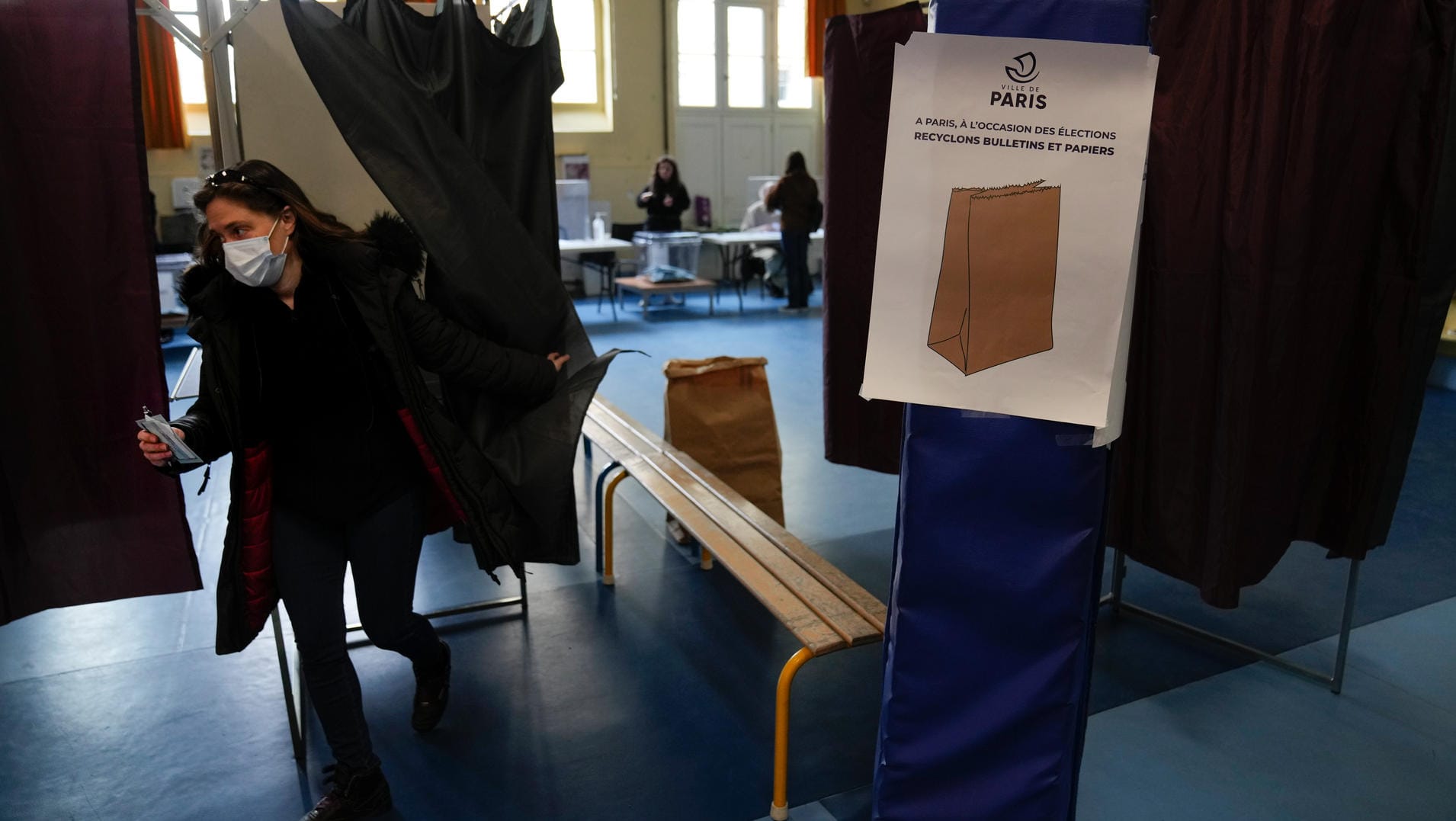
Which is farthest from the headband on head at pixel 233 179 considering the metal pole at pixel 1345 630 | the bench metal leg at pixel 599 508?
the metal pole at pixel 1345 630

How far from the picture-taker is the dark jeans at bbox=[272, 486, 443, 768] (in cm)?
190

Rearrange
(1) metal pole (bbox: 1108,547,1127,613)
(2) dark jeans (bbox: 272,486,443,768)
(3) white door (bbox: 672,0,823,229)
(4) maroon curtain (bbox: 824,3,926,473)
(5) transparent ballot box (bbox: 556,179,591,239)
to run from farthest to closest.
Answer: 1. (3) white door (bbox: 672,0,823,229)
2. (5) transparent ballot box (bbox: 556,179,591,239)
3. (1) metal pole (bbox: 1108,547,1127,613)
4. (4) maroon curtain (bbox: 824,3,926,473)
5. (2) dark jeans (bbox: 272,486,443,768)

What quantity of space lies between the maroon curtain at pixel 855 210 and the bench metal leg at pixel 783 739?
0.91 m

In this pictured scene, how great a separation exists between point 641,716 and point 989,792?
3.34 ft

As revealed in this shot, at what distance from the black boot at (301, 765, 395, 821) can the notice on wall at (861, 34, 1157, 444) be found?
4.50ft

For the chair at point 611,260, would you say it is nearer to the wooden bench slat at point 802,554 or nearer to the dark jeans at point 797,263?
the dark jeans at point 797,263

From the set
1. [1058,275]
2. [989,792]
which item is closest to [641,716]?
[989,792]

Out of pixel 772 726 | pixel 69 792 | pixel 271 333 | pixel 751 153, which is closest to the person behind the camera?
pixel 271 333

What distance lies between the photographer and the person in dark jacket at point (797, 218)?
860 centimetres

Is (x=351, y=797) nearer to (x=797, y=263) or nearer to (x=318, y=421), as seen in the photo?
(x=318, y=421)

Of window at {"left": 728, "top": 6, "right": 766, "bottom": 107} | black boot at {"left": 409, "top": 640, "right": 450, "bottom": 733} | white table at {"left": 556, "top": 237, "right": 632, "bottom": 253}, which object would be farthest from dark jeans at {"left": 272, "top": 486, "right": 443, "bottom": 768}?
window at {"left": 728, "top": 6, "right": 766, "bottom": 107}

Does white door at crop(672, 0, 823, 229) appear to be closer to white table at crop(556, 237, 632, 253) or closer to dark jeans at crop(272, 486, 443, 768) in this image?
white table at crop(556, 237, 632, 253)

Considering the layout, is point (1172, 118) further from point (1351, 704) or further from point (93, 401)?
point (93, 401)

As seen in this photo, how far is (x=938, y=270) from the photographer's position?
1.45 metres
